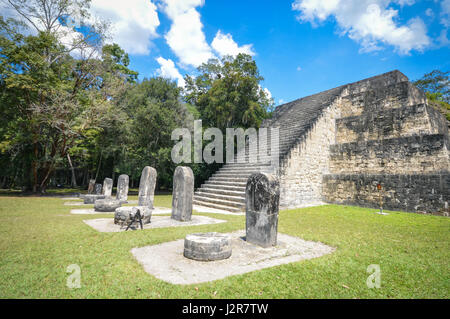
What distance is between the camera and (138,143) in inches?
676

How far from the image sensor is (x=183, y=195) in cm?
736

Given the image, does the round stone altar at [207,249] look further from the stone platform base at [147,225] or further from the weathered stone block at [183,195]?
the weathered stone block at [183,195]

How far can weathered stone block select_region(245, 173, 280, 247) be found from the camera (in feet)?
15.4

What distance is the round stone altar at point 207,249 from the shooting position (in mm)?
3766

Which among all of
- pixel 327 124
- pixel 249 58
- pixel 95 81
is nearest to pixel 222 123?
pixel 249 58

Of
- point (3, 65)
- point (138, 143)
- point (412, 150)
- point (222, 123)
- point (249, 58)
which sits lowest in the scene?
point (412, 150)

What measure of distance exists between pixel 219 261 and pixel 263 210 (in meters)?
1.53

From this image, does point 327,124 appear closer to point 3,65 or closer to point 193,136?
point 193,136

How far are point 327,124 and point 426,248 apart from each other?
31.8 ft

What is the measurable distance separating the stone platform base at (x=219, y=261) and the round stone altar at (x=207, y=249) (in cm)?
8
